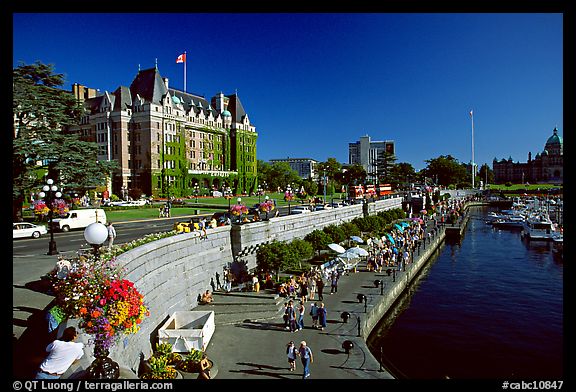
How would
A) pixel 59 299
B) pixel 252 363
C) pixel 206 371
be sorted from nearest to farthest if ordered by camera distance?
pixel 59 299 → pixel 206 371 → pixel 252 363

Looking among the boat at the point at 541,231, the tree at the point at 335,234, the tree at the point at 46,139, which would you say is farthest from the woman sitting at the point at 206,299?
the boat at the point at 541,231

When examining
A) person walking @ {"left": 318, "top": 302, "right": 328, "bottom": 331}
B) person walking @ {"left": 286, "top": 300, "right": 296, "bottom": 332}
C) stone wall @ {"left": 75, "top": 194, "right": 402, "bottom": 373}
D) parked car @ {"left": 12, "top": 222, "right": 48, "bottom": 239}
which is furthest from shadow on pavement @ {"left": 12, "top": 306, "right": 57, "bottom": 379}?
parked car @ {"left": 12, "top": 222, "right": 48, "bottom": 239}

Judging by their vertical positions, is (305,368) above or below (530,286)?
above

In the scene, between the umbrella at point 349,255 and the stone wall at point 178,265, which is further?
the umbrella at point 349,255

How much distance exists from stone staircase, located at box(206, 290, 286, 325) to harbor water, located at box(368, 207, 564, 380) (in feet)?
18.0

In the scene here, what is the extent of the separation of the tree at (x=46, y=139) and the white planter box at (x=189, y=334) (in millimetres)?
18739

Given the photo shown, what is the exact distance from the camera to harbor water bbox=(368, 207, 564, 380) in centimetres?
1980

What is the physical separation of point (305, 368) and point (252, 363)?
2361mm

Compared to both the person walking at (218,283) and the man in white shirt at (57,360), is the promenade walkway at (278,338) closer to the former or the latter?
the person walking at (218,283)

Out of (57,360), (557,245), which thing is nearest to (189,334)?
(57,360)

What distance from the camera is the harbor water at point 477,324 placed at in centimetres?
1980
